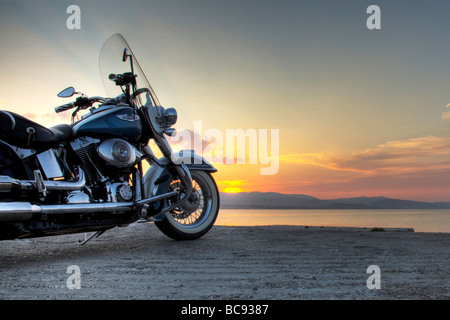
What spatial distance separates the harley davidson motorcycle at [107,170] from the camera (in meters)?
3.87

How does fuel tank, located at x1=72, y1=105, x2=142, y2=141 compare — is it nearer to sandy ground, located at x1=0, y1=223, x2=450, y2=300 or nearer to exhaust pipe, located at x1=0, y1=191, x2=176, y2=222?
exhaust pipe, located at x1=0, y1=191, x2=176, y2=222

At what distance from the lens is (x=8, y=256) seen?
452cm

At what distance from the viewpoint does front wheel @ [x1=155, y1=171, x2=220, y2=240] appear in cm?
556

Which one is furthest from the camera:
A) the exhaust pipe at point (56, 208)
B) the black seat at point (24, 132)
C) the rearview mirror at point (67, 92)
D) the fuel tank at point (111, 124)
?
the rearview mirror at point (67, 92)

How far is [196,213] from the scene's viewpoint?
593cm

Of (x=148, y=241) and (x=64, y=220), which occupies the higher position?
(x=64, y=220)

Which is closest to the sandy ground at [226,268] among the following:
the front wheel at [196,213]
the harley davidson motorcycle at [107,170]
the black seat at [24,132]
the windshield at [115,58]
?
the front wheel at [196,213]

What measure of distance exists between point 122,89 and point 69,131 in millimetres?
1066

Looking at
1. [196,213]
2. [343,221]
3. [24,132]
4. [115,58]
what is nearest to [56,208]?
[24,132]

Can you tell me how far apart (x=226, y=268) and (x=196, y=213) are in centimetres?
227

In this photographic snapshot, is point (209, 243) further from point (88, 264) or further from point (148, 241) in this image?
point (88, 264)

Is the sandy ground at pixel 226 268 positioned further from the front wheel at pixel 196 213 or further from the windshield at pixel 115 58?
the windshield at pixel 115 58

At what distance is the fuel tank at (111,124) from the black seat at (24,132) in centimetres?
43

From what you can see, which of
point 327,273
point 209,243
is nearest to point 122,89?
point 209,243
